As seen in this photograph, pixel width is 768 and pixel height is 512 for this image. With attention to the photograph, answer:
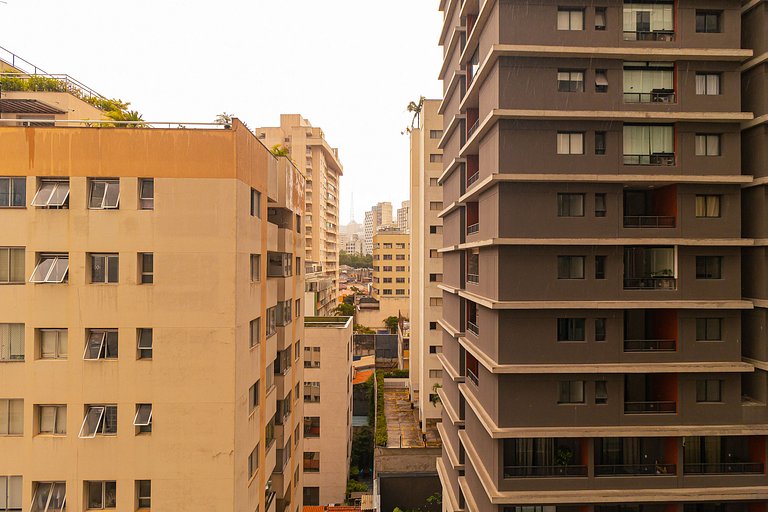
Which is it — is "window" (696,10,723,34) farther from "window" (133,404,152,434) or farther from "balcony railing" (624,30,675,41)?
"window" (133,404,152,434)

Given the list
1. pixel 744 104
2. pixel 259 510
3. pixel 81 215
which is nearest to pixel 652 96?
pixel 744 104

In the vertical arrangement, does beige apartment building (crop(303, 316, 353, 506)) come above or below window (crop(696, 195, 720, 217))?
below

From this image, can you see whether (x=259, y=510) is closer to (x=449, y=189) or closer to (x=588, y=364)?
(x=588, y=364)

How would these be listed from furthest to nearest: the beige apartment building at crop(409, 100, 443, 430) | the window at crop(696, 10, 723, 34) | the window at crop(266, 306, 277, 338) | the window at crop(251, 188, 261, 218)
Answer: the beige apartment building at crop(409, 100, 443, 430), the window at crop(266, 306, 277, 338), the window at crop(696, 10, 723, 34), the window at crop(251, 188, 261, 218)

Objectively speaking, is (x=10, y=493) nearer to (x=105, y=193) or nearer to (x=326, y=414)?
(x=105, y=193)

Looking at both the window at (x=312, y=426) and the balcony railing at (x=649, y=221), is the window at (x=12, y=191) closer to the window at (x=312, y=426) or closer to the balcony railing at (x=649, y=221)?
the balcony railing at (x=649, y=221)

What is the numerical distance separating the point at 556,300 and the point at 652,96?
402 inches

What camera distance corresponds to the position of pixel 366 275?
172 meters

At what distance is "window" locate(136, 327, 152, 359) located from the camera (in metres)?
14.2

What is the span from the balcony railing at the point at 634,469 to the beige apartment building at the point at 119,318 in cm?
1540

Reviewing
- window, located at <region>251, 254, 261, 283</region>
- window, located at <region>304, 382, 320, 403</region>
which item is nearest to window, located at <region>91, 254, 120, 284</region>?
window, located at <region>251, 254, 261, 283</region>

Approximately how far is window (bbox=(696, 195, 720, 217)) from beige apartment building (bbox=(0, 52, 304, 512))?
63.9 feet

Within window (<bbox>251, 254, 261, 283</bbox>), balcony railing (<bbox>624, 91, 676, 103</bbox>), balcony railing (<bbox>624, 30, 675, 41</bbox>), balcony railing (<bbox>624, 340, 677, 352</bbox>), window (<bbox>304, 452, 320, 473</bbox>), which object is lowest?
window (<bbox>304, 452, 320, 473</bbox>)

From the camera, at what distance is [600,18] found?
18516 millimetres
